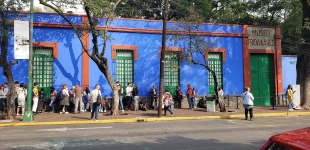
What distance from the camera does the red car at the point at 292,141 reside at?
132 inches

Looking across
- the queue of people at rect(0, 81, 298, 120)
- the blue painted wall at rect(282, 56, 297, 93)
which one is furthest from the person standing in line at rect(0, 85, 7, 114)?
the blue painted wall at rect(282, 56, 297, 93)

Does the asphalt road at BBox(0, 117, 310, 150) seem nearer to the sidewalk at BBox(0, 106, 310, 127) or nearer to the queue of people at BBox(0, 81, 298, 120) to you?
the sidewalk at BBox(0, 106, 310, 127)

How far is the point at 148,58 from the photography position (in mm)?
24625

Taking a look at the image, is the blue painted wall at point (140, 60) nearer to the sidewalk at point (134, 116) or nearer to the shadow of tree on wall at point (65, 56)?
the shadow of tree on wall at point (65, 56)

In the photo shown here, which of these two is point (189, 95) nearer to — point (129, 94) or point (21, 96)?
point (129, 94)

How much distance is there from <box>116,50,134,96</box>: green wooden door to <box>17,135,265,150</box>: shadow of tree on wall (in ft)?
40.5

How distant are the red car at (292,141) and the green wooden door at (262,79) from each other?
2397cm

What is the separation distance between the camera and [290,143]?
137 inches

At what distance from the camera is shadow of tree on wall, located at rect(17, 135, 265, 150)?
10047 millimetres

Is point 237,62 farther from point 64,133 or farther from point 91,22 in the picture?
point 64,133

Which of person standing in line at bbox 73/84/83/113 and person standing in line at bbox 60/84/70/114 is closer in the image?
person standing in line at bbox 60/84/70/114

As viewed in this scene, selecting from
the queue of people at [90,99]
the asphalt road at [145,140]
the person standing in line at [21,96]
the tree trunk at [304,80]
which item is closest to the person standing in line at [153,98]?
the queue of people at [90,99]

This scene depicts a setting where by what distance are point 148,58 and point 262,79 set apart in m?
8.64

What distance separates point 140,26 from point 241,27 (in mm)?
7391
